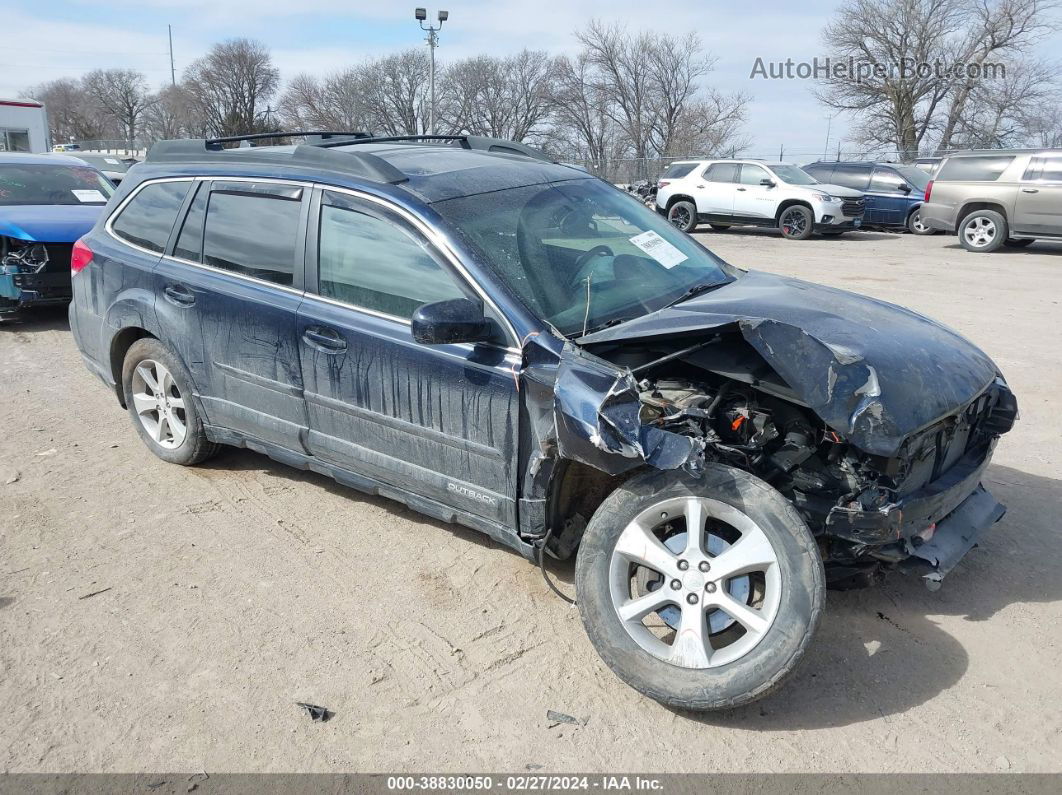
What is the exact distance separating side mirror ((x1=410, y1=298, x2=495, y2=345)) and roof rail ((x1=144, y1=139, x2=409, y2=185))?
0.88m

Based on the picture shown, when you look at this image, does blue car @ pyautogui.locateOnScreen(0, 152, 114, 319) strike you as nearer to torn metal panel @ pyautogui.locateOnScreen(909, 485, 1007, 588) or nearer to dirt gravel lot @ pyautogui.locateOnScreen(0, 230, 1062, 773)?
dirt gravel lot @ pyautogui.locateOnScreen(0, 230, 1062, 773)

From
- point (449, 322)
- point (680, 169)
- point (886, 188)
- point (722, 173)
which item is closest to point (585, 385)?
point (449, 322)

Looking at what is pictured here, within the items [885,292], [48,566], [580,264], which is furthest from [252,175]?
[885,292]

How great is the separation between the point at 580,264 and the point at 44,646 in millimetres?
→ 2679

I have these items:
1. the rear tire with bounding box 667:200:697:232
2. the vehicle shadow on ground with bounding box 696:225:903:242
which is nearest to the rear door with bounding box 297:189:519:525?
the vehicle shadow on ground with bounding box 696:225:903:242

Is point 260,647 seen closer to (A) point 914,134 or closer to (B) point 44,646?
(B) point 44,646

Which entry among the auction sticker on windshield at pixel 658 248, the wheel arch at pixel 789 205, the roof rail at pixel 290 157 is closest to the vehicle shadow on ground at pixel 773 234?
the wheel arch at pixel 789 205

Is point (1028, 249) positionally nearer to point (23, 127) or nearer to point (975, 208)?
point (975, 208)

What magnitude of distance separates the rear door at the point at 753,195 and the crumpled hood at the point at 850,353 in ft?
51.6

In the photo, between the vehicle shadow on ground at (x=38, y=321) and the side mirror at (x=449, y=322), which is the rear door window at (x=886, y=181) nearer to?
the vehicle shadow on ground at (x=38, y=321)

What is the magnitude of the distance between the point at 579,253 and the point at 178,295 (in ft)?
7.21

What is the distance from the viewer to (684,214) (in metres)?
20.1

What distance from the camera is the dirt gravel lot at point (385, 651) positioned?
2.80 meters

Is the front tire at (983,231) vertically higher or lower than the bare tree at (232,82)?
lower
